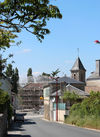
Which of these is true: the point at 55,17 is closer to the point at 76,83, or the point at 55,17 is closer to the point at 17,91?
the point at 76,83

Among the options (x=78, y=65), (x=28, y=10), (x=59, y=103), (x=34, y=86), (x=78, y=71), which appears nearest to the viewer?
(x=28, y=10)

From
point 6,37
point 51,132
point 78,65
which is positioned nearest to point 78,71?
point 78,65

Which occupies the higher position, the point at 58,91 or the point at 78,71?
the point at 78,71

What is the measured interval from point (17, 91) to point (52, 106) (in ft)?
169

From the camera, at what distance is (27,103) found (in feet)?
425

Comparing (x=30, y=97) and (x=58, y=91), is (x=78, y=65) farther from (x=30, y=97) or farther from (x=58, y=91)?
(x=58, y=91)

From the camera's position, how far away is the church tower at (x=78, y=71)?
11402cm

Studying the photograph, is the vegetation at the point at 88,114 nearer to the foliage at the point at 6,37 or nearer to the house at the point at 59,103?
the house at the point at 59,103

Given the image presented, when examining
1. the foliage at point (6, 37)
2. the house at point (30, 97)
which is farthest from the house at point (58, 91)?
the foliage at point (6, 37)

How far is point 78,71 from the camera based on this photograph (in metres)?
113

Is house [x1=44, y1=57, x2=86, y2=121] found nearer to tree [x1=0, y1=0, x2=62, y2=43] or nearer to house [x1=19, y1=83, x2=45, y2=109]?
house [x1=19, y1=83, x2=45, y2=109]

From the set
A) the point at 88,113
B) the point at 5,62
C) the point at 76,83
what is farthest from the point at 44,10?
the point at 76,83

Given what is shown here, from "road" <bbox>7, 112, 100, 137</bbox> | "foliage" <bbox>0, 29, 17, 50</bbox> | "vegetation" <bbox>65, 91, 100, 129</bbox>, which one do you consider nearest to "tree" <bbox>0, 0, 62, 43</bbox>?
"foliage" <bbox>0, 29, 17, 50</bbox>

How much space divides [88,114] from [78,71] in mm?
71511
